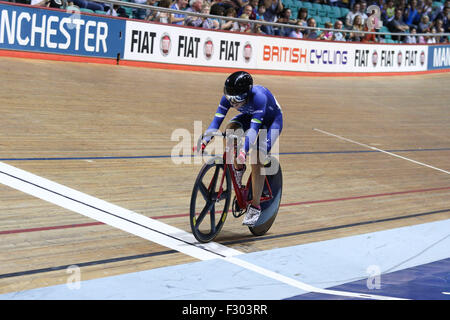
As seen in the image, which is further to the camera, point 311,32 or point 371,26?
point 371,26

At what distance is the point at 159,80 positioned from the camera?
9.46 m

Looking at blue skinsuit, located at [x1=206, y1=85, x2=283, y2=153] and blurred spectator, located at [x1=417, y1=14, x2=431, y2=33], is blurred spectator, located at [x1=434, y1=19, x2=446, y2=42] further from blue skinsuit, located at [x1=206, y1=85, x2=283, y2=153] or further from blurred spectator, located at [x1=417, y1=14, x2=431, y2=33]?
blue skinsuit, located at [x1=206, y1=85, x2=283, y2=153]

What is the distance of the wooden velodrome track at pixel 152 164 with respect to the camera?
3.64 meters

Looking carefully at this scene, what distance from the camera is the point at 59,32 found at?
8828 millimetres

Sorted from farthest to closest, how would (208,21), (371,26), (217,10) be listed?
(371,26) < (217,10) < (208,21)

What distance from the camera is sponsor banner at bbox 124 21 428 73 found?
33.2 feet

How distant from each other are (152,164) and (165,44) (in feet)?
16.7

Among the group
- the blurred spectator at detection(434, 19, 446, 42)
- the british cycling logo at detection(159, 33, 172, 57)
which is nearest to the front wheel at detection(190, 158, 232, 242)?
the british cycling logo at detection(159, 33, 172, 57)

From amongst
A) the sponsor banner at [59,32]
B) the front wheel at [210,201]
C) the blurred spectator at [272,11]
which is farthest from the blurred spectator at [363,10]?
the front wheel at [210,201]

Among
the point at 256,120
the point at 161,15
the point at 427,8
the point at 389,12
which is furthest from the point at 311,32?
the point at 256,120

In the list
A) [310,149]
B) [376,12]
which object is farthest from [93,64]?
[376,12]

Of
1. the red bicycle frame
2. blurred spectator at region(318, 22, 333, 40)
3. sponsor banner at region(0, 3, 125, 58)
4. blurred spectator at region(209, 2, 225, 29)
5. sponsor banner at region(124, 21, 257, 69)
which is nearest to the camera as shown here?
the red bicycle frame

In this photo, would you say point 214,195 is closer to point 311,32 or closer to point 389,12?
point 311,32

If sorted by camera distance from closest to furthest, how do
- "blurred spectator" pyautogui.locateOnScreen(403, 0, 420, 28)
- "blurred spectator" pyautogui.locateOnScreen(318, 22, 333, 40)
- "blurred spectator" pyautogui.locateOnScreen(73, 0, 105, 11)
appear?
1. "blurred spectator" pyautogui.locateOnScreen(73, 0, 105, 11)
2. "blurred spectator" pyautogui.locateOnScreen(318, 22, 333, 40)
3. "blurred spectator" pyautogui.locateOnScreen(403, 0, 420, 28)
